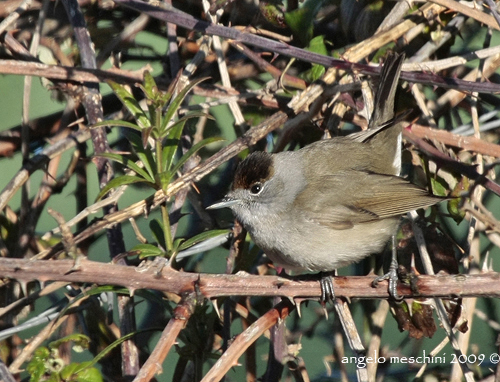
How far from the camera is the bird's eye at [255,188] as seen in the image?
342 centimetres

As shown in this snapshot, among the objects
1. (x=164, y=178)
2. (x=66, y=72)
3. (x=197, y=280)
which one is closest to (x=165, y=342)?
(x=197, y=280)

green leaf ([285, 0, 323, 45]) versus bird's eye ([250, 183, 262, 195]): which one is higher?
green leaf ([285, 0, 323, 45])

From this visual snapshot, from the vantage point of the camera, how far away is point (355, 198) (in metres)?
3.34

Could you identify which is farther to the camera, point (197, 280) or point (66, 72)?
point (66, 72)

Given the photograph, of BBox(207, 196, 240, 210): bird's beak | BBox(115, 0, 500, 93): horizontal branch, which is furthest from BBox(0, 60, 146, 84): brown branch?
BBox(207, 196, 240, 210): bird's beak

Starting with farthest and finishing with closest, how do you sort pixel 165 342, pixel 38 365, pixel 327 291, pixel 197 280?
pixel 327 291 < pixel 38 365 < pixel 197 280 < pixel 165 342

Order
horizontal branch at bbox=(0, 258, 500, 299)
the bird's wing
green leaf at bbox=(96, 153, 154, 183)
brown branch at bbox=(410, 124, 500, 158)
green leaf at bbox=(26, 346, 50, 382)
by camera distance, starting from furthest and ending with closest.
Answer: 1. the bird's wing
2. brown branch at bbox=(410, 124, 500, 158)
3. green leaf at bbox=(96, 153, 154, 183)
4. green leaf at bbox=(26, 346, 50, 382)
5. horizontal branch at bbox=(0, 258, 500, 299)

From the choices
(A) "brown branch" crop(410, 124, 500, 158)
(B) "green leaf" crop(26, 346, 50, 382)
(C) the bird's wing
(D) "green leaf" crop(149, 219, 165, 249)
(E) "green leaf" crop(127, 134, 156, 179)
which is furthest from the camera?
(C) the bird's wing

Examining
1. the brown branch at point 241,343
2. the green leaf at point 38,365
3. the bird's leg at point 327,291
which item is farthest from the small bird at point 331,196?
the green leaf at point 38,365

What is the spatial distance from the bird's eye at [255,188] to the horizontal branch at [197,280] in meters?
1.12

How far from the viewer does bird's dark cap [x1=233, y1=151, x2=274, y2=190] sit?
127 inches

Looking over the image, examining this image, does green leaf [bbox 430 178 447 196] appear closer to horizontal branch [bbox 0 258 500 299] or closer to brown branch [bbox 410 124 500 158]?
brown branch [bbox 410 124 500 158]

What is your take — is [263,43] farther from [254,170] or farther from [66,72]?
[66,72]

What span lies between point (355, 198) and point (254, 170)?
22.5 inches
